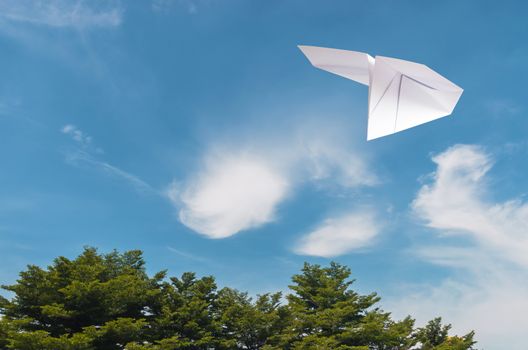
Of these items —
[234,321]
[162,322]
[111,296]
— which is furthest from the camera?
[234,321]

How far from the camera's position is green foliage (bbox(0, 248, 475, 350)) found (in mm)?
21328

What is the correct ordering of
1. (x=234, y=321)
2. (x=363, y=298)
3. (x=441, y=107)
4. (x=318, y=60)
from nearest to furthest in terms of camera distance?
(x=441, y=107)
(x=318, y=60)
(x=234, y=321)
(x=363, y=298)

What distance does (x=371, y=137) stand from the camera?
15.0 metres

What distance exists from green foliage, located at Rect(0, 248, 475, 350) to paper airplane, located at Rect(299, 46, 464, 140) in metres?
14.7

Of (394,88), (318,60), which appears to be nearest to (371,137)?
(394,88)

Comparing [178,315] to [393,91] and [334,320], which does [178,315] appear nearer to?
[334,320]

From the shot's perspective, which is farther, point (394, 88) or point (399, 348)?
point (399, 348)

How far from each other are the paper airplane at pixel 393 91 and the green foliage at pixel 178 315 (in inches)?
579

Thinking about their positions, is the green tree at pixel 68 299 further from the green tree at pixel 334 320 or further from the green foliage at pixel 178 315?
the green tree at pixel 334 320

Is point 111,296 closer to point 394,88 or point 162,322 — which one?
point 162,322

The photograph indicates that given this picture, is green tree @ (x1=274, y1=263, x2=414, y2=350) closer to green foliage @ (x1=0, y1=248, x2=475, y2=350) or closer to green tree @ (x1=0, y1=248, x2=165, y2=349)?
green foliage @ (x1=0, y1=248, x2=475, y2=350)

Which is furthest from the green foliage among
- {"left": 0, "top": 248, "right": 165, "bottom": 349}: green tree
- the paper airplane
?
the paper airplane

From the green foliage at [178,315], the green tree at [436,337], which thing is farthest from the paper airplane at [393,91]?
the green tree at [436,337]

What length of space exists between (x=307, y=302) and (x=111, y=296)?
44.2 ft
